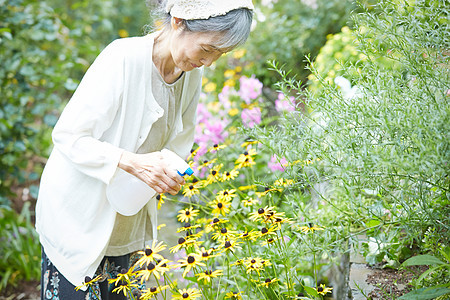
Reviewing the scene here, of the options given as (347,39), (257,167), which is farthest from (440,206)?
(347,39)

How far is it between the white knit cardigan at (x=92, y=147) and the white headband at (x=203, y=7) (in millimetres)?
187

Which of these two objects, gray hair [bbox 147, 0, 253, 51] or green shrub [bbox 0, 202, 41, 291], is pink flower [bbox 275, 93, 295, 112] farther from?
green shrub [bbox 0, 202, 41, 291]

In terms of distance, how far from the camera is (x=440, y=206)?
55.0 inches

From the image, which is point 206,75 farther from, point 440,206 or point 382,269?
point 440,206

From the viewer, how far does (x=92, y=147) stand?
141 cm

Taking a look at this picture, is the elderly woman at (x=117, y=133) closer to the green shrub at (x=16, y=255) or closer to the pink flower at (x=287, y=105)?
the pink flower at (x=287, y=105)

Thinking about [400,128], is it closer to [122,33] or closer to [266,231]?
[266,231]

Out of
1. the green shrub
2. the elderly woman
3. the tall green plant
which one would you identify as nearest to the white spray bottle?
the elderly woman

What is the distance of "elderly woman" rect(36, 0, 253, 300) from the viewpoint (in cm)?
141

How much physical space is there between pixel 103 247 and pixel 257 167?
1681 millimetres

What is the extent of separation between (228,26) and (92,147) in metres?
0.53

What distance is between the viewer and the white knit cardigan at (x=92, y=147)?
1.42 metres

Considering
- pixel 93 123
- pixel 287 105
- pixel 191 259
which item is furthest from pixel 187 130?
pixel 287 105

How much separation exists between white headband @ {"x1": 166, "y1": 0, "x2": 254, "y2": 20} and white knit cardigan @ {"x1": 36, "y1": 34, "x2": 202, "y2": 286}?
0.61ft
